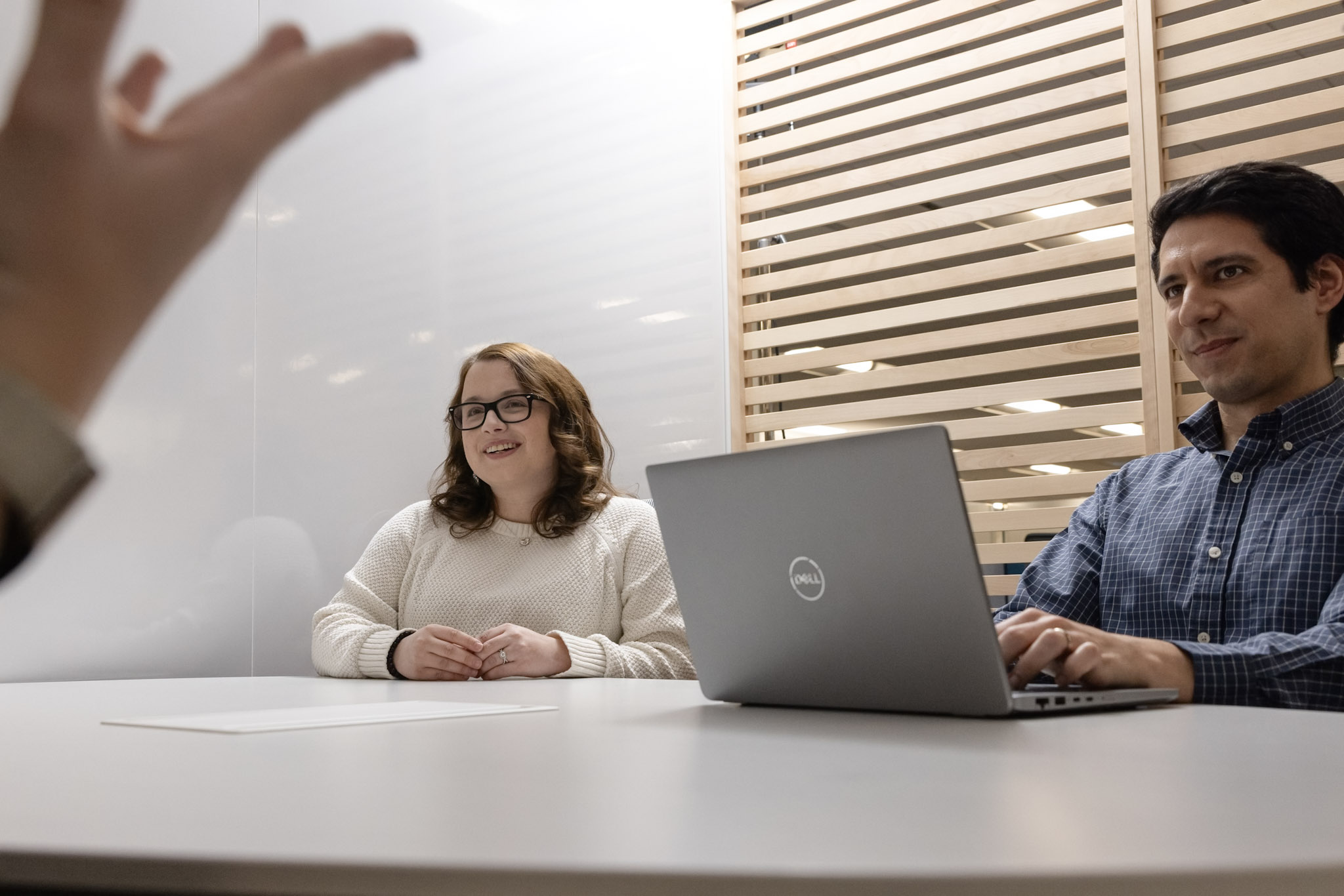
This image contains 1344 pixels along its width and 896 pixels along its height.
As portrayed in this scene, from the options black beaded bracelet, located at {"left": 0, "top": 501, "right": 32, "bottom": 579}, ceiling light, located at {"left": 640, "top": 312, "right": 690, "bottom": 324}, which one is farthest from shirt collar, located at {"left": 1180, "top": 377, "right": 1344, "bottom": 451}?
ceiling light, located at {"left": 640, "top": 312, "right": 690, "bottom": 324}

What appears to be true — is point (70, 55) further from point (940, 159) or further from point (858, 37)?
point (858, 37)

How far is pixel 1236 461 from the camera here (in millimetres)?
1761

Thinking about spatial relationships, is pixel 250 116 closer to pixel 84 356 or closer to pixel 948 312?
pixel 84 356

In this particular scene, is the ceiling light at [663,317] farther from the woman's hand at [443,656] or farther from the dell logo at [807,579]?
the dell logo at [807,579]

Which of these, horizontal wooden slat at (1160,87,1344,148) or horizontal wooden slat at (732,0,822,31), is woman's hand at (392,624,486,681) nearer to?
horizontal wooden slat at (1160,87,1344,148)

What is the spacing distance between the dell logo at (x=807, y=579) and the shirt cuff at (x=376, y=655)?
109 cm

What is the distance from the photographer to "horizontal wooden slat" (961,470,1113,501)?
2869 mm

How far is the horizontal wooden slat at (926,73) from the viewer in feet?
9.73

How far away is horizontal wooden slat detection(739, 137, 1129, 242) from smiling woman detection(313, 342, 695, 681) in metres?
1.17

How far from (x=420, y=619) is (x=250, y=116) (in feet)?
6.90

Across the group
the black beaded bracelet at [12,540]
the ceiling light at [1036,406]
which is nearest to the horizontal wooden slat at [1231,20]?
the ceiling light at [1036,406]

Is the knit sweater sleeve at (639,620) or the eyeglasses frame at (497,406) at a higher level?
the eyeglasses frame at (497,406)

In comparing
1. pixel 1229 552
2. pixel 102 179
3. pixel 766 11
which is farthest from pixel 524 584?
pixel 766 11

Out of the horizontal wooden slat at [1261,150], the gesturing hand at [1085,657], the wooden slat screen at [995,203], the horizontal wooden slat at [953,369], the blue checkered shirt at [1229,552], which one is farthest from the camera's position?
the horizontal wooden slat at [953,369]
